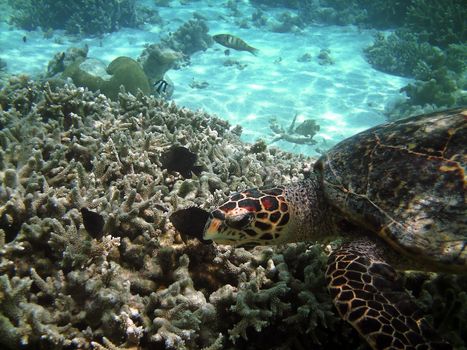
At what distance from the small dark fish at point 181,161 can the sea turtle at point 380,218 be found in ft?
3.66

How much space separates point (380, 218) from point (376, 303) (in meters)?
0.63

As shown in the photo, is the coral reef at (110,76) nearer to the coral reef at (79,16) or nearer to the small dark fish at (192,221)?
the small dark fish at (192,221)

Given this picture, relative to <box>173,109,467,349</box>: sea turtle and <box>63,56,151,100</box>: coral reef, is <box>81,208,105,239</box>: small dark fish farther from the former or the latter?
<box>63,56,151,100</box>: coral reef

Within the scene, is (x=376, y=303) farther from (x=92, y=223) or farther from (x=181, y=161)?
(x=181, y=161)

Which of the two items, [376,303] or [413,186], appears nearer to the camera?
[376,303]

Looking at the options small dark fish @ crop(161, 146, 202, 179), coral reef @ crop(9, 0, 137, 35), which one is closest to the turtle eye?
small dark fish @ crop(161, 146, 202, 179)

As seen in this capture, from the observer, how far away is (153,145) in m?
3.69

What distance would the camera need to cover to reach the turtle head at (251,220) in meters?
2.22

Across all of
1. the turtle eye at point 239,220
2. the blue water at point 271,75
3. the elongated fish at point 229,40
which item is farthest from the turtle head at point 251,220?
the elongated fish at point 229,40

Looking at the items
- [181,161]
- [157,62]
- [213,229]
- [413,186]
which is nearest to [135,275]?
[213,229]

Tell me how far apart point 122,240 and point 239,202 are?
93 cm

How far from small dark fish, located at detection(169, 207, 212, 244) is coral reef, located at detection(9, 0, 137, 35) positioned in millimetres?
16968

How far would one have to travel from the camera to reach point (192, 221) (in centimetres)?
248

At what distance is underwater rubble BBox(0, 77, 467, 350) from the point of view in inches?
78.3
